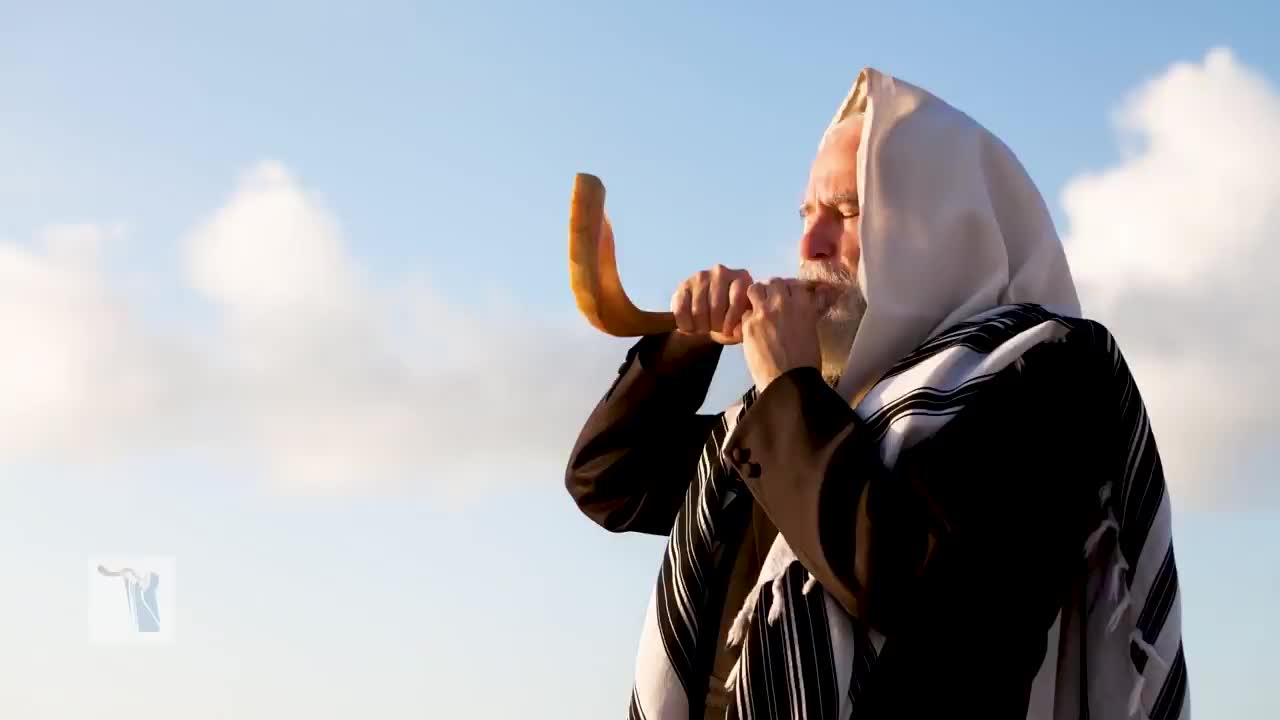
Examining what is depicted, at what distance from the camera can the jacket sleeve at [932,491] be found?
2844mm

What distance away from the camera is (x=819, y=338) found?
342 cm

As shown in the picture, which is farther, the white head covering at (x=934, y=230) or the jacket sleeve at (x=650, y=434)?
the jacket sleeve at (x=650, y=434)

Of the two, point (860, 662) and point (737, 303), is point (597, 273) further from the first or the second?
point (860, 662)

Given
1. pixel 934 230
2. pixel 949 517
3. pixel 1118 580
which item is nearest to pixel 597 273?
pixel 934 230

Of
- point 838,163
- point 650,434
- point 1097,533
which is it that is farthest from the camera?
point 650,434

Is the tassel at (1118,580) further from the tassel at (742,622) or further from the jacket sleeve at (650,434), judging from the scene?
the jacket sleeve at (650,434)

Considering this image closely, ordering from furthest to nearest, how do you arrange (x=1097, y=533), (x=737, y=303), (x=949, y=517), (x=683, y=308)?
(x=683, y=308) → (x=737, y=303) → (x=1097, y=533) → (x=949, y=517)

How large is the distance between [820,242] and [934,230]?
0.28 meters

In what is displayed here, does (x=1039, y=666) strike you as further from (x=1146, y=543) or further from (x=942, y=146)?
(x=942, y=146)

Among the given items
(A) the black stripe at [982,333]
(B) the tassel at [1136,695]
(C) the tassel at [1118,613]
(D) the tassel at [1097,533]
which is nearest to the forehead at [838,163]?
(A) the black stripe at [982,333]

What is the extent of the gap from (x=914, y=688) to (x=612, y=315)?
1402 mm

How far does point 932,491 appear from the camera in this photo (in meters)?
2.89

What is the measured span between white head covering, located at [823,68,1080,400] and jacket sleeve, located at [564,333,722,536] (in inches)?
23.9

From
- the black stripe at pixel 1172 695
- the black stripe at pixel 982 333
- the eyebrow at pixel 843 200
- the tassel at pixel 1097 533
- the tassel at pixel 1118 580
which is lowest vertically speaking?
the black stripe at pixel 1172 695
